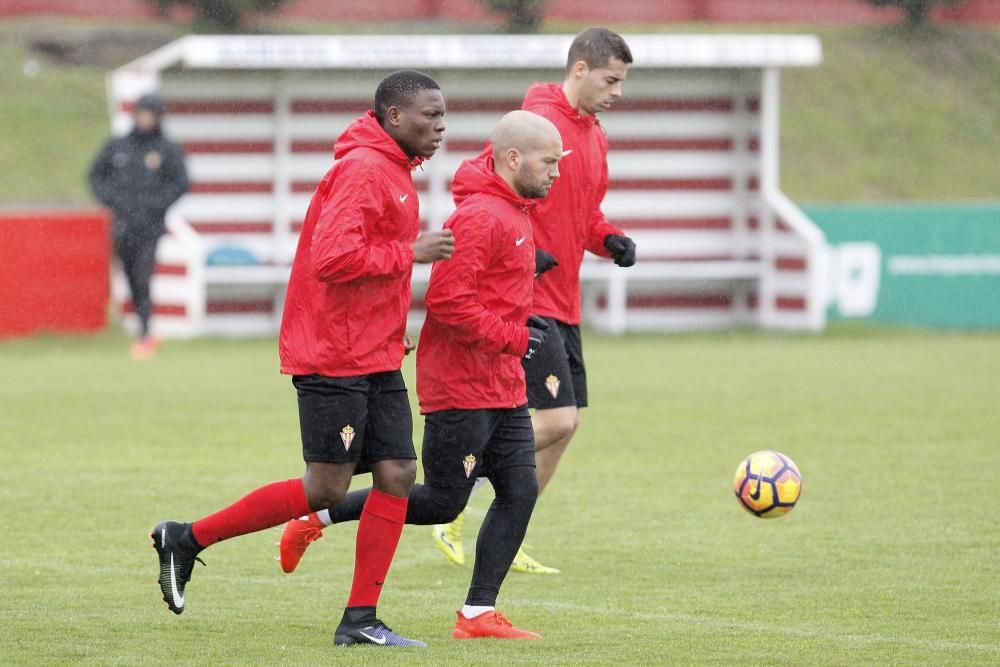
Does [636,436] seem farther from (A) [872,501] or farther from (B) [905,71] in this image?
(B) [905,71]

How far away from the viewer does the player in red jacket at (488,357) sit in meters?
6.12

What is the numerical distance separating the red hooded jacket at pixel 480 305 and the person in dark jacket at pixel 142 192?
10688 mm

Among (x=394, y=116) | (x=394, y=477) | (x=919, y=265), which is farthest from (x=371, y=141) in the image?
(x=919, y=265)

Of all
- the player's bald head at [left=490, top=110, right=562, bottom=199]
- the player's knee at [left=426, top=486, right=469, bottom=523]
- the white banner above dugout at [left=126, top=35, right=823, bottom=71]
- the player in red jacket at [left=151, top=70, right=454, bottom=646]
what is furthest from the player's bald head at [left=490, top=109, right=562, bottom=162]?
the white banner above dugout at [left=126, top=35, right=823, bottom=71]

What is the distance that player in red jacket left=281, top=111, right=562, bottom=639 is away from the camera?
6121mm

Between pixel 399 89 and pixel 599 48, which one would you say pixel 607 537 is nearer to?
pixel 599 48

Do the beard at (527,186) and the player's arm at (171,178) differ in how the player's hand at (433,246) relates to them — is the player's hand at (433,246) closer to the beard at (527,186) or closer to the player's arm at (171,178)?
the beard at (527,186)

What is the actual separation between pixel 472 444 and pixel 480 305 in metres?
0.47

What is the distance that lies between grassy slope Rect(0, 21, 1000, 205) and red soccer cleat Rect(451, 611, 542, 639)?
1047 inches

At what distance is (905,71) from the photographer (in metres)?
39.2

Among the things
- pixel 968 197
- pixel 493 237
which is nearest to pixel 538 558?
pixel 493 237

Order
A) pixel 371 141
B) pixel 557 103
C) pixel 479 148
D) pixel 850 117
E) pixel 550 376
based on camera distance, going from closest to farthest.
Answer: pixel 371 141 < pixel 550 376 < pixel 557 103 < pixel 479 148 < pixel 850 117

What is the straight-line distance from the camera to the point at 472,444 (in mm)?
6191

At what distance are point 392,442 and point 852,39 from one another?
1385 inches
